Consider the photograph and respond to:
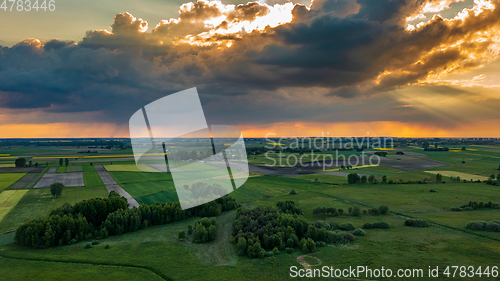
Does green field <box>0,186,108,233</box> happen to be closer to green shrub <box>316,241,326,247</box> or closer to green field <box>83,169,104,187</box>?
green field <box>83,169,104,187</box>

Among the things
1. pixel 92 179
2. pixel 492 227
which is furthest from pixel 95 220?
pixel 492 227

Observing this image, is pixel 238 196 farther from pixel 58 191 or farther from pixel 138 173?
pixel 138 173

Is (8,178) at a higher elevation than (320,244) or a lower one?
higher

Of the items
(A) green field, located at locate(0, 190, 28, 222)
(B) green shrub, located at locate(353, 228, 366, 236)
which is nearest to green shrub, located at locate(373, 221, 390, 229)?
(B) green shrub, located at locate(353, 228, 366, 236)

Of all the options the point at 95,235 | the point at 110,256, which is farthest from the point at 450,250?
the point at 95,235

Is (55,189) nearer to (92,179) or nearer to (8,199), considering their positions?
(8,199)
